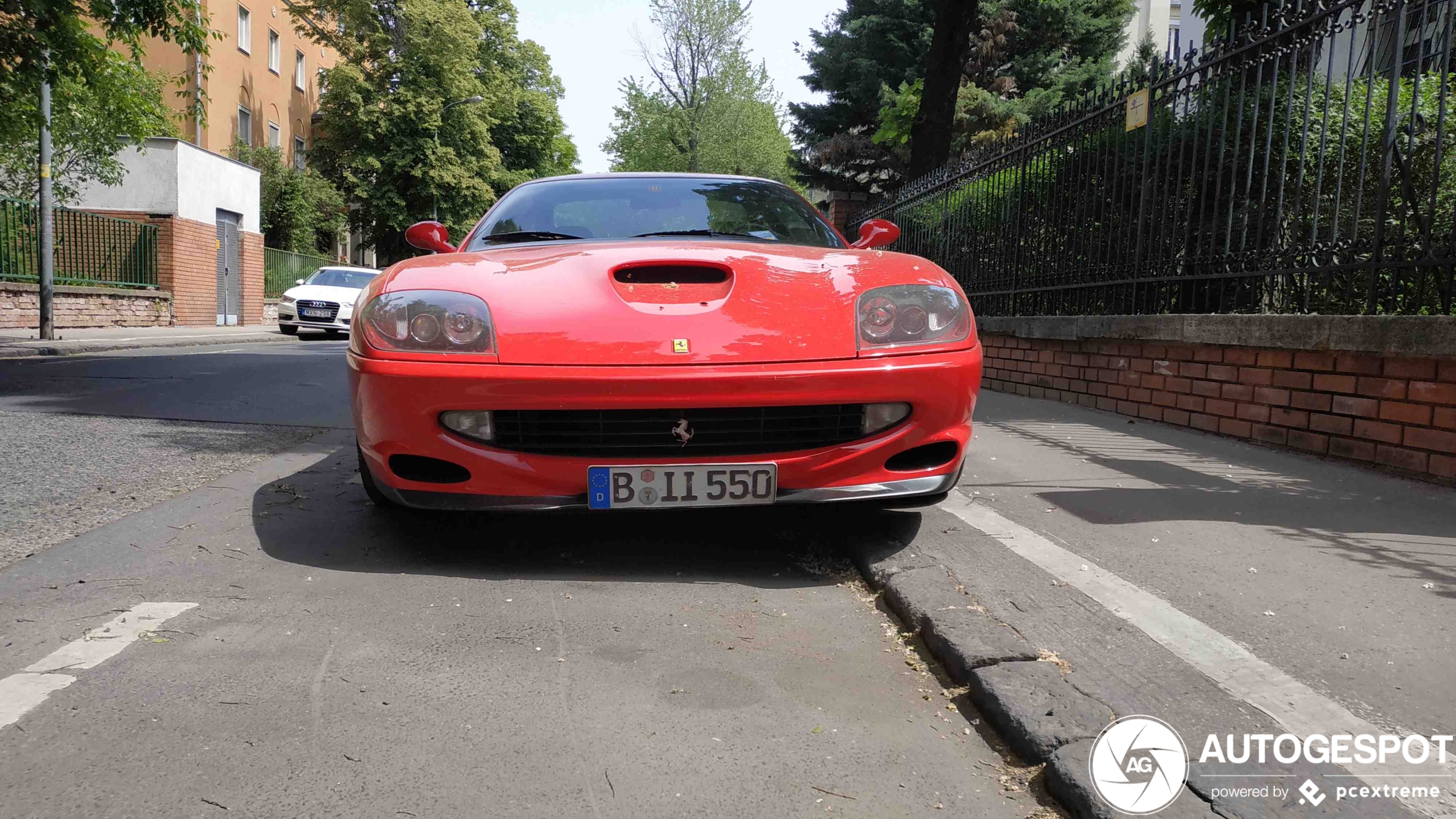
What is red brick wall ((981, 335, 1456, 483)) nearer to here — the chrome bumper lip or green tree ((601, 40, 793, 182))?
the chrome bumper lip

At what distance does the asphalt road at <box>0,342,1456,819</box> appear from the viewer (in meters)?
1.94

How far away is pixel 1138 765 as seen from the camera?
6.36 feet

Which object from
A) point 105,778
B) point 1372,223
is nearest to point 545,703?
point 105,778

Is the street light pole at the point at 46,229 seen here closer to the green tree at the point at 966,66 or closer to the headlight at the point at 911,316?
the headlight at the point at 911,316

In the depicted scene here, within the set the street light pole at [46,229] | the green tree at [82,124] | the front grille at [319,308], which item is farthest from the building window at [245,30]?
the street light pole at [46,229]

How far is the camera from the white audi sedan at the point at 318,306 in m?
20.8

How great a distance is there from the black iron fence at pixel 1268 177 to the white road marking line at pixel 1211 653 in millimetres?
2622

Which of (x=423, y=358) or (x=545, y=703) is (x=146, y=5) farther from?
(x=545, y=703)

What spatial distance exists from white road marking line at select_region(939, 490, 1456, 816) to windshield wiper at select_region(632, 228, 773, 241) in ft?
4.91

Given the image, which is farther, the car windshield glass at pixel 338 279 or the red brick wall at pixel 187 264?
the red brick wall at pixel 187 264

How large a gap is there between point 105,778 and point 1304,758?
2.14m

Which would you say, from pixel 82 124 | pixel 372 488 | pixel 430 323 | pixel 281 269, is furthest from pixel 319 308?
pixel 430 323

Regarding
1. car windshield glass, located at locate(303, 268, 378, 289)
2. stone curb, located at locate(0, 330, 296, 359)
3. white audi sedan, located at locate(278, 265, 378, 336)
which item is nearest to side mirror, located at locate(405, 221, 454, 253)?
stone curb, located at locate(0, 330, 296, 359)

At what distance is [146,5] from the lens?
11.6 meters
